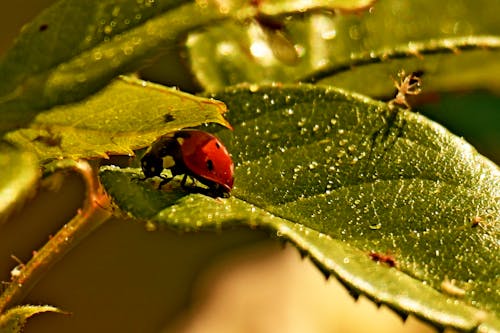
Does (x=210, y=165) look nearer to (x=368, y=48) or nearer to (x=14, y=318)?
(x=14, y=318)

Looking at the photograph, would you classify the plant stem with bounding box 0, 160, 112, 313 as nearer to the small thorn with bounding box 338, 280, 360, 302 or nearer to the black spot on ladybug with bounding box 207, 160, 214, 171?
the black spot on ladybug with bounding box 207, 160, 214, 171

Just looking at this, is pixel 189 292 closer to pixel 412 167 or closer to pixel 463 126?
pixel 463 126

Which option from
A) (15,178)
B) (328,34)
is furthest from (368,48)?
(15,178)

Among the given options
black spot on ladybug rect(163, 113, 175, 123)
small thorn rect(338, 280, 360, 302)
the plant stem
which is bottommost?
the plant stem

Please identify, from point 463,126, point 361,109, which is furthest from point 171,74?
point 463,126

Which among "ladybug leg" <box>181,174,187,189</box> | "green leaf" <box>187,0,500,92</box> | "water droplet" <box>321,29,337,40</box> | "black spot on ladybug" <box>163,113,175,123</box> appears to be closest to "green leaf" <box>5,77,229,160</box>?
"black spot on ladybug" <box>163,113,175,123</box>
